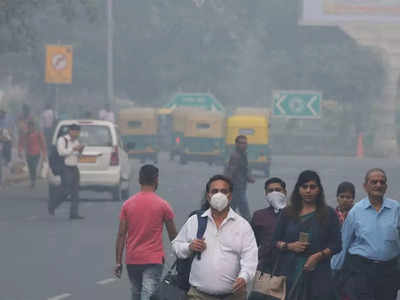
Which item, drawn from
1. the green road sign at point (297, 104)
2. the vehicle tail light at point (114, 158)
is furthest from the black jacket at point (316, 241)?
the green road sign at point (297, 104)

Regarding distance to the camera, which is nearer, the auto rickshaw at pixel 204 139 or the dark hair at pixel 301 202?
the dark hair at pixel 301 202

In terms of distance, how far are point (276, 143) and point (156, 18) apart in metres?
9.17

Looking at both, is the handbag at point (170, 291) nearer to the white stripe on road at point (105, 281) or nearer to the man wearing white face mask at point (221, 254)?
the man wearing white face mask at point (221, 254)

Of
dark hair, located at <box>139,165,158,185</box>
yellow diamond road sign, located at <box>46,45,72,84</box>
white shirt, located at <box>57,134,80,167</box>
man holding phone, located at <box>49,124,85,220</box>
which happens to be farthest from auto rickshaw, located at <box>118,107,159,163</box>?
dark hair, located at <box>139,165,158,185</box>

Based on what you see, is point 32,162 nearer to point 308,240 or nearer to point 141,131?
point 141,131

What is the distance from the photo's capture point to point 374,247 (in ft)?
29.1

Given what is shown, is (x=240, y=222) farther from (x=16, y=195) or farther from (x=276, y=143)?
(x=276, y=143)

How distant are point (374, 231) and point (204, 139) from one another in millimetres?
34553

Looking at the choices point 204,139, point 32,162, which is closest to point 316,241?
point 32,162

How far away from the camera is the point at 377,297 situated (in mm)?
8922

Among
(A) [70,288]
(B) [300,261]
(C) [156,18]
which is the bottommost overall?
(A) [70,288]

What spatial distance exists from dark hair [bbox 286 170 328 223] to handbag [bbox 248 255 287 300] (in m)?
0.33

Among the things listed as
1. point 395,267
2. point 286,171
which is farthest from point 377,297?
point 286,171

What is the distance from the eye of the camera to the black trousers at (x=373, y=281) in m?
8.86
